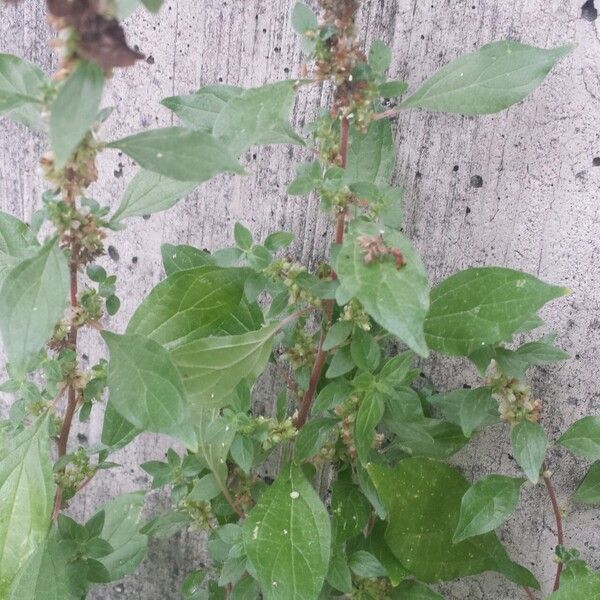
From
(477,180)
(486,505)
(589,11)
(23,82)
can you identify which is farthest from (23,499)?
(589,11)

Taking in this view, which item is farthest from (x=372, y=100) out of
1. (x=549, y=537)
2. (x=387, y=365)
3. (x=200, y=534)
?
(x=200, y=534)

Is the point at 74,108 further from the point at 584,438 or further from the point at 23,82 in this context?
the point at 584,438

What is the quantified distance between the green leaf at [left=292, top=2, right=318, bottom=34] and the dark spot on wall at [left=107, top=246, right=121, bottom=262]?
619 millimetres

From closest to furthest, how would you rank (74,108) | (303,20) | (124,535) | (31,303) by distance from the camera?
(74,108) < (31,303) < (303,20) < (124,535)

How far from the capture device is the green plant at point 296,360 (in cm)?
93

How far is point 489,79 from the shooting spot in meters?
1.05

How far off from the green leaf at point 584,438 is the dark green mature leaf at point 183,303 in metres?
0.51

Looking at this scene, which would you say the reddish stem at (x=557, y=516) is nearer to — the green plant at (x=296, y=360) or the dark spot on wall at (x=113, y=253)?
the green plant at (x=296, y=360)

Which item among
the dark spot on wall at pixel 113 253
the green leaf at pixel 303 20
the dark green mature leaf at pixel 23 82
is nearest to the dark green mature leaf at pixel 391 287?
the green leaf at pixel 303 20

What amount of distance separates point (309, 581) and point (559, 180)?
2.08 ft

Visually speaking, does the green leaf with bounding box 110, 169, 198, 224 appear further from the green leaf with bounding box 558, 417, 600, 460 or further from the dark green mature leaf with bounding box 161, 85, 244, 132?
the green leaf with bounding box 558, 417, 600, 460

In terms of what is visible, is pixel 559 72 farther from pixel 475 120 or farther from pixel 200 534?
pixel 200 534

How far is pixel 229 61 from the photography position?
4.28ft

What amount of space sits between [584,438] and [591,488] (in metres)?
0.11
